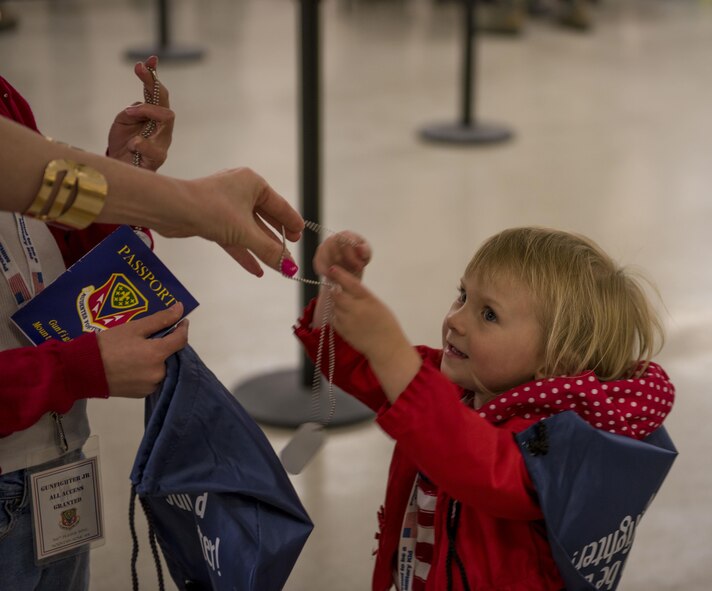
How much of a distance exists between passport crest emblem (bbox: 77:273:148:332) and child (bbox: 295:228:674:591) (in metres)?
0.25

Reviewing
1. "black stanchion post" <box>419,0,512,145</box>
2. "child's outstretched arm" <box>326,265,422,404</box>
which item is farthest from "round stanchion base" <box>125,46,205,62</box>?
"child's outstretched arm" <box>326,265,422,404</box>

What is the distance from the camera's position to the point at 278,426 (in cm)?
288

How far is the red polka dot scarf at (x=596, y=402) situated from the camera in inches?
57.2

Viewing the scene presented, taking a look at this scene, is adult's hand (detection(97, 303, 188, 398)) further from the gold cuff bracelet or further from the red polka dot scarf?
the red polka dot scarf

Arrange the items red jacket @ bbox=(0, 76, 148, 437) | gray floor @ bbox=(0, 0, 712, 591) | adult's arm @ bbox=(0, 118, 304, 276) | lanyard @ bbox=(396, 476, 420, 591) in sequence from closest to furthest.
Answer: adult's arm @ bbox=(0, 118, 304, 276)
red jacket @ bbox=(0, 76, 148, 437)
lanyard @ bbox=(396, 476, 420, 591)
gray floor @ bbox=(0, 0, 712, 591)

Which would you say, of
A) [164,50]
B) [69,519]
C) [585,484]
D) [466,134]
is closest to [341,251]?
[585,484]

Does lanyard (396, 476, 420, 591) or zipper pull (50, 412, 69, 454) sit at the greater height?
zipper pull (50, 412, 69, 454)

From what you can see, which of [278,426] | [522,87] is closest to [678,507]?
[278,426]

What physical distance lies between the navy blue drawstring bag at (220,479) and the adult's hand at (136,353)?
0.02 meters

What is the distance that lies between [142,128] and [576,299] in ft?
2.24

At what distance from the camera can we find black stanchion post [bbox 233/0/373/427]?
292 centimetres

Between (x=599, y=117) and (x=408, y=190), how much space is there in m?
1.77

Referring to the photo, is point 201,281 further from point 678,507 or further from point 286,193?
point 678,507

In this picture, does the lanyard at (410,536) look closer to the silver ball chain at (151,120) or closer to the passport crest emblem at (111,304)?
A: the passport crest emblem at (111,304)
